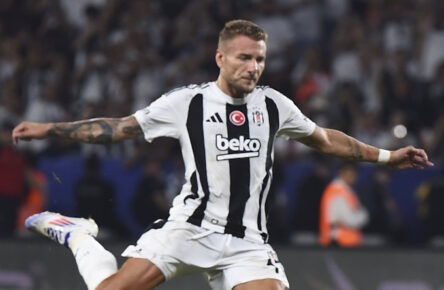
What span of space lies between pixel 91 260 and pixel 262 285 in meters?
1.06

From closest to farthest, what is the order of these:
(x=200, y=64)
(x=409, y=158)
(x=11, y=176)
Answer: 1. (x=409, y=158)
2. (x=11, y=176)
3. (x=200, y=64)

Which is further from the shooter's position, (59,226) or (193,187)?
(59,226)

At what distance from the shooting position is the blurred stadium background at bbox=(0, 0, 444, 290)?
37.2 ft

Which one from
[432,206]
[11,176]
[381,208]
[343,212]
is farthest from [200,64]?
[432,206]

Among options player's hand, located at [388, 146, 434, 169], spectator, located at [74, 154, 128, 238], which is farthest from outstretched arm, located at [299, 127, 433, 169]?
spectator, located at [74, 154, 128, 238]

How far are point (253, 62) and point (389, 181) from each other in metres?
5.81

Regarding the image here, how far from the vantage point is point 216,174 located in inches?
245

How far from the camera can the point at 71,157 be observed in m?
12.4

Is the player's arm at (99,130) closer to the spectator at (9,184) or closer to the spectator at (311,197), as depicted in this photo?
the spectator at (311,197)

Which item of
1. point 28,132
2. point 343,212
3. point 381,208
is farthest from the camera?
point 381,208

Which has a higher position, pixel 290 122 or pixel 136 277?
pixel 290 122

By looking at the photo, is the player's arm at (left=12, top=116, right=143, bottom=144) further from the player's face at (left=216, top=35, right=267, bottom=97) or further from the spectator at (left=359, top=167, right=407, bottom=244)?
the spectator at (left=359, top=167, right=407, bottom=244)

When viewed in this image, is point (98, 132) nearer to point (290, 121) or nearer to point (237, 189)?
point (237, 189)

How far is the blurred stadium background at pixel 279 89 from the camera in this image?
11344mm
